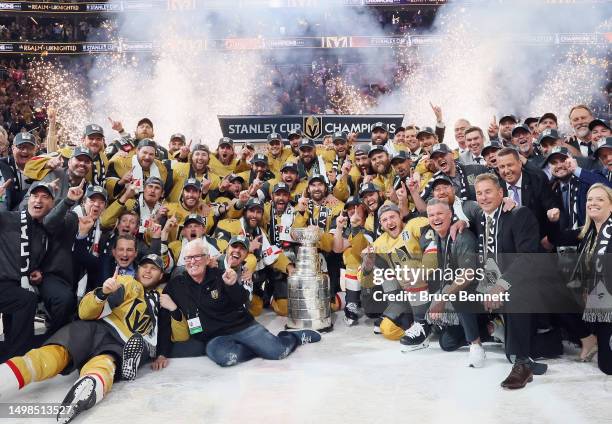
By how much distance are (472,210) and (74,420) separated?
9.57 feet

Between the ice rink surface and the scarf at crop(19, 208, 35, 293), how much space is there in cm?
69

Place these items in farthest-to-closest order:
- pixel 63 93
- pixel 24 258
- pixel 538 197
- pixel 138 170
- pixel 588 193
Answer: pixel 63 93
pixel 138 170
pixel 538 197
pixel 24 258
pixel 588 193

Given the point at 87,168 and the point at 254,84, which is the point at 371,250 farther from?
the point at 254,84

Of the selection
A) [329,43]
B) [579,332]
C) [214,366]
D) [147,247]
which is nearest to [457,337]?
[579,332]

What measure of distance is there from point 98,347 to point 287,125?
203 inches

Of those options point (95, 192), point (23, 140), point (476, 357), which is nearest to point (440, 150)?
point (476, 357)

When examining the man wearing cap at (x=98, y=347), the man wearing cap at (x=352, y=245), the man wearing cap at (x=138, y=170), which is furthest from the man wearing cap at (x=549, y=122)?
the man wearing cap at (x=98, y=347)

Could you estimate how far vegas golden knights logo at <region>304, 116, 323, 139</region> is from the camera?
27.0 feet

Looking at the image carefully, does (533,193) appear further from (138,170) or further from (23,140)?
(23,140)

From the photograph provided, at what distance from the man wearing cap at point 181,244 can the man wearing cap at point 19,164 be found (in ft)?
4.20

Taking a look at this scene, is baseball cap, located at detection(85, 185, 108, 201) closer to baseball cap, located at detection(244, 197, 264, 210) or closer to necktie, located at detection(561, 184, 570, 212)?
baseball cap, located at detection(244, 197, 264, 210)

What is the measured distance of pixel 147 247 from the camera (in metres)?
4.93

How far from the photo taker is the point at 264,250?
18.0ft

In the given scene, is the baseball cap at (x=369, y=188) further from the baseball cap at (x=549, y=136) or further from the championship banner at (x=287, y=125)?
the championship banner at (x=287, y=125)
